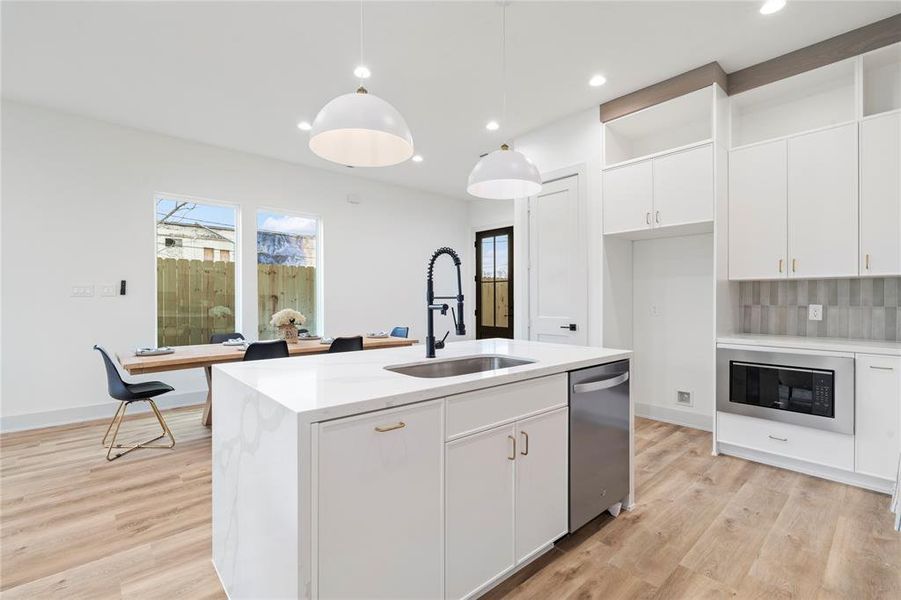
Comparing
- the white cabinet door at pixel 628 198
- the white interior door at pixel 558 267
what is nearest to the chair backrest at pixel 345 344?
the white interior door at pixel 558 267

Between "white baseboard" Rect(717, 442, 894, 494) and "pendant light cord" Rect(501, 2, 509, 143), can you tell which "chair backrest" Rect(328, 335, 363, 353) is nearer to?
"pendant light cord" Rect(501, 2, 509, 143)

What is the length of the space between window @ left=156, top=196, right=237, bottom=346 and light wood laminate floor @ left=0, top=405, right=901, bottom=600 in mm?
1898

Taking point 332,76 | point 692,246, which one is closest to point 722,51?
point 692,246

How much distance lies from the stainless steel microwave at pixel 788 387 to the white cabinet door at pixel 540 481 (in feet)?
6.47

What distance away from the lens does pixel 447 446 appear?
4.82 feet

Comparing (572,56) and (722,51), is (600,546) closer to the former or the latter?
(572,56)

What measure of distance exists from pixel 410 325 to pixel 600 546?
482cm

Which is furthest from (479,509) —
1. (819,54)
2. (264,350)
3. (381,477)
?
(819,54)

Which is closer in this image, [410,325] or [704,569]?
[704,569]

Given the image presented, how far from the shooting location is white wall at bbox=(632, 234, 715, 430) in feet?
12.2

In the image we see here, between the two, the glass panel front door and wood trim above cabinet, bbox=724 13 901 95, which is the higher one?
wood trim above cabinet, bbox=724 13 901 95

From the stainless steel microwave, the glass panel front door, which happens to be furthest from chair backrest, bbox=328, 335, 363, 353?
the glass panel front door

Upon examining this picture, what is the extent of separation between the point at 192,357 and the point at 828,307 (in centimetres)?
500

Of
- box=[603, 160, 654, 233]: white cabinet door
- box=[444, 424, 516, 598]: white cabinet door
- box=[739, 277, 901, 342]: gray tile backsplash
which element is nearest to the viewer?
box=[444, 424, 516, 598]: white cabinet door
